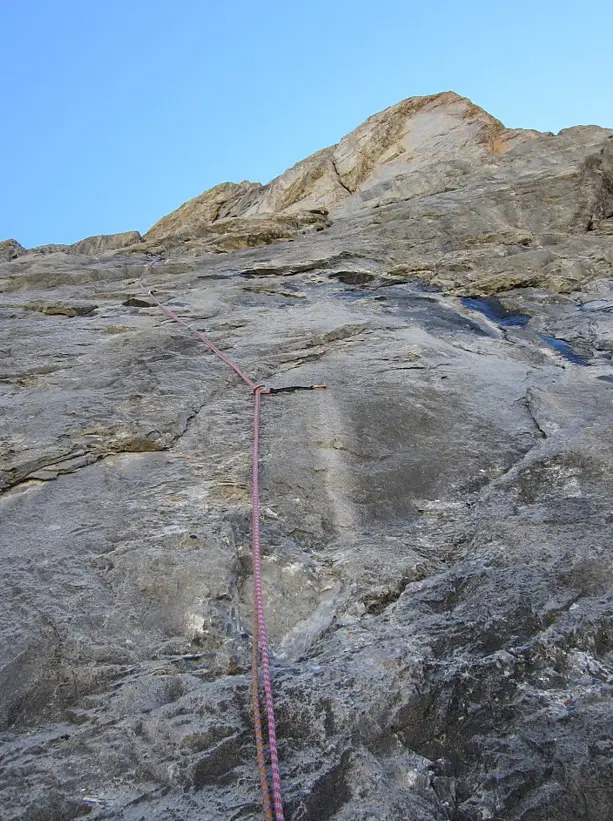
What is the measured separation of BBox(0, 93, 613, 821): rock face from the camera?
235cm

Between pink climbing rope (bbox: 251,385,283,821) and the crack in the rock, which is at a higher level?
the crack in the rock

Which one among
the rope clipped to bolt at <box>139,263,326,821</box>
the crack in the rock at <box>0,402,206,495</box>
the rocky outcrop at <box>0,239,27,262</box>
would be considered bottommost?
the rope clipped to bolt at <box>139,263,326,821</box>

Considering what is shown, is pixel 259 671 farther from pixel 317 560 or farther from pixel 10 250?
pixel 10 250

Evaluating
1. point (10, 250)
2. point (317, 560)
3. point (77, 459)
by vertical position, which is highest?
point (10, 250)

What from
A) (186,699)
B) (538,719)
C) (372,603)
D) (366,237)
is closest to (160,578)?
Answer: (186,699)

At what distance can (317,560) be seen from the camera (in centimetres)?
365

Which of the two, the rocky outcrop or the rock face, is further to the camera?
the rocky outcrop

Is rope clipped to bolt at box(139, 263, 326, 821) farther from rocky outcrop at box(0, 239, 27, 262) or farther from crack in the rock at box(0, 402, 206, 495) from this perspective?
rocky outcrop at box(0, 239, 27, 262)

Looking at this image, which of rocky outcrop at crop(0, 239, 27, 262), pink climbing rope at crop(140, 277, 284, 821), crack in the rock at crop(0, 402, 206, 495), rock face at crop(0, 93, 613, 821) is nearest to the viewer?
pink climbing rope at crop(140, 277, 284, 821)

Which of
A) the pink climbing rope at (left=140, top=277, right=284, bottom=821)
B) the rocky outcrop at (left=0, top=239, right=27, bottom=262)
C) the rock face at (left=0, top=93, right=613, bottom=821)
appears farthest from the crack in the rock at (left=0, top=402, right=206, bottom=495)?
the rocky outcrop at (left=0, top=239, right=27, bottom=262)

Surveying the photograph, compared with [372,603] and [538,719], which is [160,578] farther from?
[538,719]

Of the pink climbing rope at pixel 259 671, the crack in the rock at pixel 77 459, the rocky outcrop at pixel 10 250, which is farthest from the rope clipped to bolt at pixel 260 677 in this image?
the rocky outcrop at pixel 10 250

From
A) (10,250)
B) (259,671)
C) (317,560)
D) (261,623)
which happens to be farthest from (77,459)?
(10,250)

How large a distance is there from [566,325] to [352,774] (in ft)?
22.8
